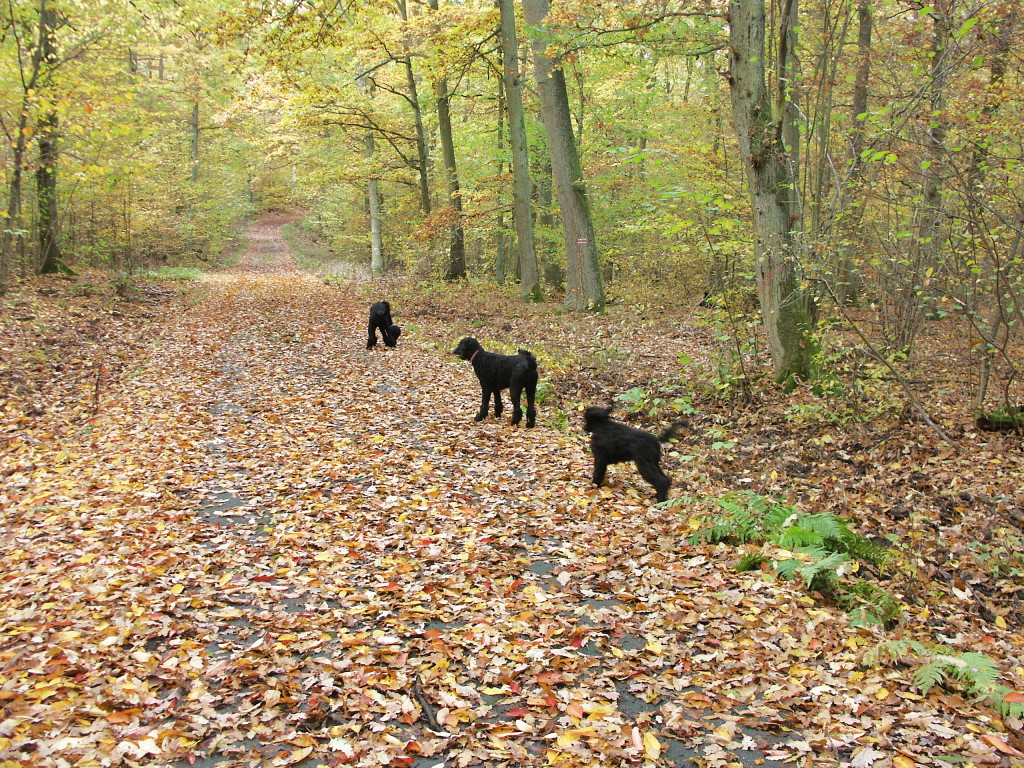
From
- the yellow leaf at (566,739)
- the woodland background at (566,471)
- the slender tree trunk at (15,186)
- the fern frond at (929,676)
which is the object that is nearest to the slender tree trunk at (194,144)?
the woodland background at (566,471)

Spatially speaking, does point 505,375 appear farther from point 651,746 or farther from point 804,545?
point 651,746

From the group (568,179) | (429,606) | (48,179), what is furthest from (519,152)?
(429,606)

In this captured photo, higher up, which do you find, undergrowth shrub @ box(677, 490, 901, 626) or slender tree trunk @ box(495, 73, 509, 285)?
slender tree trunk @ box(495, 73, 509, 285)

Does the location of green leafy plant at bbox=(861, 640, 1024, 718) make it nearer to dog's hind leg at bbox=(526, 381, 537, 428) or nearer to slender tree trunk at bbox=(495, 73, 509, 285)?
dog's hind leg at bbox=(526, 381, 537, 428)

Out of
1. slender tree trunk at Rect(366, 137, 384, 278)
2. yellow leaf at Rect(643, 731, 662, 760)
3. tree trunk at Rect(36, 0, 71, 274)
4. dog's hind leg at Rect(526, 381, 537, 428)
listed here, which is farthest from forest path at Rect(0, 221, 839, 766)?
slender tree trunk at Rect(366, 137, 384, 278)

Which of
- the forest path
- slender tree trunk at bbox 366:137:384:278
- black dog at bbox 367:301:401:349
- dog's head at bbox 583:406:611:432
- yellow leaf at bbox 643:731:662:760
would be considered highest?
slender tree trunk at bbox 366:137:384:278

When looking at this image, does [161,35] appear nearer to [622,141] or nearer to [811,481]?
[622,141]

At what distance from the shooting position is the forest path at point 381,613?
10.4 feet

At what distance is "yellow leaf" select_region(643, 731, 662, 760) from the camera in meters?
3.06

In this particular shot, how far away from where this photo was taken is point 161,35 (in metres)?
15.5

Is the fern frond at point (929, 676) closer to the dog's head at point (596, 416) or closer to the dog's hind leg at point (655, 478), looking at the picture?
the dog's hind leg at point (655, 478)

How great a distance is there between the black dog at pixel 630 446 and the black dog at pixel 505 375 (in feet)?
6.00

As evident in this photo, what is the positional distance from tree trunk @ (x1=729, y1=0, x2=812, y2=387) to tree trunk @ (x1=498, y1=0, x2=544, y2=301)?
8.49m

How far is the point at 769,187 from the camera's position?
8281 mm
